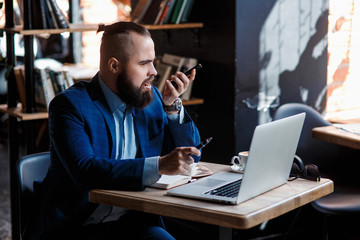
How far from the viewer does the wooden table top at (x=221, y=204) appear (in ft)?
6.04

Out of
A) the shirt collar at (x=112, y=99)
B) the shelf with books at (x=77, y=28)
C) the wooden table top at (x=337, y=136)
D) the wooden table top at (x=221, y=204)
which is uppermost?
the shelf with books at (x=77, y=28)

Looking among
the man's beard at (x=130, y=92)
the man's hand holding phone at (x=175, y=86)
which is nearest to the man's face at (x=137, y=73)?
the man's beard at (x=130, y=92)

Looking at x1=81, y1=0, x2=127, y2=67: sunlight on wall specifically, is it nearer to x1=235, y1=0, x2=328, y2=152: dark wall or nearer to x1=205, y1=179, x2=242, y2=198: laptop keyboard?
x1=235, y1=0, x2=328, y2=152: dark wall

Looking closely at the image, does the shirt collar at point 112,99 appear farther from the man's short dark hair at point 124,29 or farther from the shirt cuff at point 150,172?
the shirt cuff at point 150,172

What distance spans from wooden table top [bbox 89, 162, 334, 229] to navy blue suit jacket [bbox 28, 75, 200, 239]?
0.06 metres

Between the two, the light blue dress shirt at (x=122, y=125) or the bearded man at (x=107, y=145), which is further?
the light blue dress shirt at (x=122, y=125)

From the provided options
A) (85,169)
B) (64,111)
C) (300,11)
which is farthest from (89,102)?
(300,11)

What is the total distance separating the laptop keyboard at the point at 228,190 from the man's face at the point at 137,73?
1.62ft

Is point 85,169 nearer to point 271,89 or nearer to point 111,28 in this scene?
point 111,28

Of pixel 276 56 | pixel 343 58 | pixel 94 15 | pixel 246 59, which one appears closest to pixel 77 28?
pixel 246 59

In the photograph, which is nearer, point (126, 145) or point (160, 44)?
point (126, 145)

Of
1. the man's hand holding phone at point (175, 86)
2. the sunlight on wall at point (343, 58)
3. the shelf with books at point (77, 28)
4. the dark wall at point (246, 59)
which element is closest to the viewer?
the man's hand holding phone at point (175, 86)

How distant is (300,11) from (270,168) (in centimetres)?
186

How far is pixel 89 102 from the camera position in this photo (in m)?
2.28
